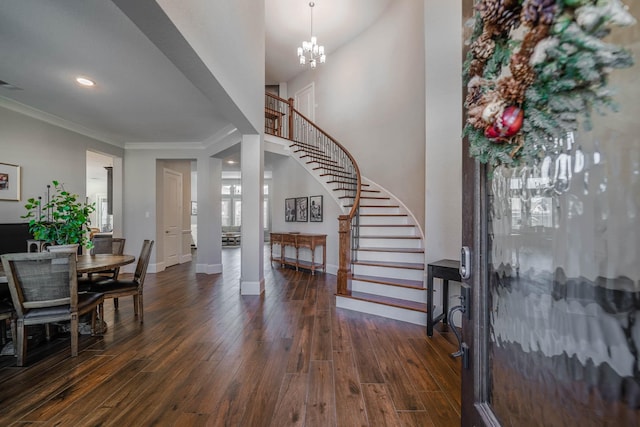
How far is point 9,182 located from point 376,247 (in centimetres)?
555

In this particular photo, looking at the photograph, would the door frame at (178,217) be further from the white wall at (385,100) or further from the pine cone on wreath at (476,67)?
the pine cone on wreath at (476,67)

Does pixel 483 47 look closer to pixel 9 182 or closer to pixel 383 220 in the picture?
pixel 383 220

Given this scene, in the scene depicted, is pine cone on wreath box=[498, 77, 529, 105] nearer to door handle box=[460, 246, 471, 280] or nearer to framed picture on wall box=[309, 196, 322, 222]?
door handle box=[460, 246, 471, 280]

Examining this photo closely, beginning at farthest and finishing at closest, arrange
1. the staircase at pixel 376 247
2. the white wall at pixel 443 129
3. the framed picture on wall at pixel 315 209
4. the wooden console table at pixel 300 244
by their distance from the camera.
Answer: the framed picture on wall at pixel 315 209, the wooden console table at pixel 300 244, the staircase at pixel 376 247, the white wall at pixel 443 129

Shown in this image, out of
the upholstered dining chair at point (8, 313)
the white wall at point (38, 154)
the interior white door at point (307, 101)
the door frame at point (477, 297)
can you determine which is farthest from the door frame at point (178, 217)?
the door frame at point (477, 297)

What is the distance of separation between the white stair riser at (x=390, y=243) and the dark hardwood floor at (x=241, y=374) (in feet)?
4.72

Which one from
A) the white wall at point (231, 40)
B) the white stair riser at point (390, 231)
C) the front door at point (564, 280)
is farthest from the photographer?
the white stair riser at point (390, 231)

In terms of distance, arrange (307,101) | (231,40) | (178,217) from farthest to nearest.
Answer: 1. (307,101)
2. (178,217)
3. (231,40)

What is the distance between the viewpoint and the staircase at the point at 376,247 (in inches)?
132

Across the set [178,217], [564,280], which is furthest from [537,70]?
[178,217]

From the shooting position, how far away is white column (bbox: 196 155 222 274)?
235 inches

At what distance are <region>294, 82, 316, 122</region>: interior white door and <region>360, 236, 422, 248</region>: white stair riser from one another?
15.0 ft

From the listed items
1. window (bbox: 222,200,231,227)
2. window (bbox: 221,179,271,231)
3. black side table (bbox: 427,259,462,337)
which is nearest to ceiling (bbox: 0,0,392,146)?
black side table (bbox: 427,259,462,337)

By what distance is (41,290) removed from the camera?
2.27 m
